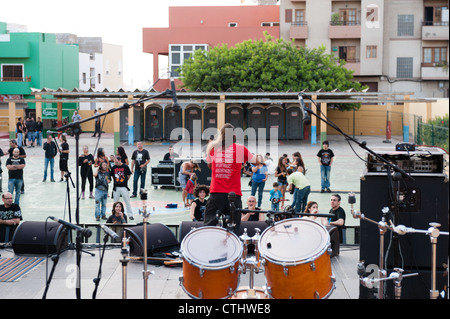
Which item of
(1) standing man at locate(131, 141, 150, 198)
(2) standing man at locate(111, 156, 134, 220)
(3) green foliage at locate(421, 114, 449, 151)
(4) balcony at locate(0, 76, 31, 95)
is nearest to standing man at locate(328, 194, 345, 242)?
(2) standing man at locate(111, 156, 134, 220)

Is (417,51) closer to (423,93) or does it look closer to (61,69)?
(423,93)

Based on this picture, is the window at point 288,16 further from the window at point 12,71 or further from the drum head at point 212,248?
the drum head at point 212,248

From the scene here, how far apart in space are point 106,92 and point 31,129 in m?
4.97

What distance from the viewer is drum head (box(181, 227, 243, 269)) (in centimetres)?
703

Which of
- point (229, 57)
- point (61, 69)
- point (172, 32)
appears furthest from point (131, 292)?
point (61, 69)

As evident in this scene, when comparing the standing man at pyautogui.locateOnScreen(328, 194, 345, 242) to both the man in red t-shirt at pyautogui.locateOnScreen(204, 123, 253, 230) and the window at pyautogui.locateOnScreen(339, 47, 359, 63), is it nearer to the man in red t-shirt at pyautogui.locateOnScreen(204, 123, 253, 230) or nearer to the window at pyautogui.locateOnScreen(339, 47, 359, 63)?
the man in red t-shirt at pyautogui.locateOnScreen(204, 123, 253, 230)

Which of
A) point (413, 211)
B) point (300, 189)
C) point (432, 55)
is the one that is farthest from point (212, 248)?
point (432, 55)

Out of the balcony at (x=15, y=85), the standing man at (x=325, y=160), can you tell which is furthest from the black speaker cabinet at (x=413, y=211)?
the balcony at (x=15, y=85)

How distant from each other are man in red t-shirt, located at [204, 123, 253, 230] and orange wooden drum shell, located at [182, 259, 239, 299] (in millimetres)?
1519

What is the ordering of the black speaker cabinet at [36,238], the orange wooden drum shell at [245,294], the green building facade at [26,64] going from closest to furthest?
1. the orange wooden drum shell at [245,294]
2. the black speaker cabinet at [36,238]
3. the green building facade at [26,64]

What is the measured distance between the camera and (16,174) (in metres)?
17.2

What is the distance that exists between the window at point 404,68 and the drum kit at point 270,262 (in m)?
44.3

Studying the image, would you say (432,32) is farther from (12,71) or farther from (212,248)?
(212,248)

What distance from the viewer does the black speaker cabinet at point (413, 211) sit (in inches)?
315
